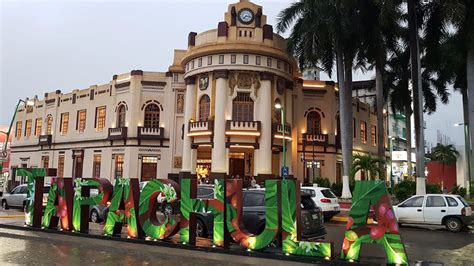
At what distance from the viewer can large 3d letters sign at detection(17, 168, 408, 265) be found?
30.1 ft

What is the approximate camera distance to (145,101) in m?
37.8

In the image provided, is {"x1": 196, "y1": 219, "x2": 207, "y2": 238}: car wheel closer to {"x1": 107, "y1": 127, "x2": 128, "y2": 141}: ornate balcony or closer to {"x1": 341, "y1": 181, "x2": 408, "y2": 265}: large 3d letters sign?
{"x1": 341, "y1": 181, "x2": 408, "y2": 265}: large 3d letters sign

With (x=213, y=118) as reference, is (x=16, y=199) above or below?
below

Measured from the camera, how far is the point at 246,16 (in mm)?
33500

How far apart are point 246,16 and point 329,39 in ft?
31.2

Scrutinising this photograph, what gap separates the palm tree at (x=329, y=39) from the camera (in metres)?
25.7

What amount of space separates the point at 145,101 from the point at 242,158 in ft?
34.3

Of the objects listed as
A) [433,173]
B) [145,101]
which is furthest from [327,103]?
[433,173]

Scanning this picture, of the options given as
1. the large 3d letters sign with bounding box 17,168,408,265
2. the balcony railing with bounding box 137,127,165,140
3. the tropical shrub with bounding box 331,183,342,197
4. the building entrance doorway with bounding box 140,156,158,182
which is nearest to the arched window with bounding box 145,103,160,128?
the balcony railing with bounding box 137,127,165,140

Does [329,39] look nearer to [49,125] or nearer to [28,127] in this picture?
[49,125]

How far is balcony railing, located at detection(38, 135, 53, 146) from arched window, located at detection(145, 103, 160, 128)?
13.9 m

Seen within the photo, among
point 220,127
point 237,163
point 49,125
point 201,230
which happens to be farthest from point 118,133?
point 201,230

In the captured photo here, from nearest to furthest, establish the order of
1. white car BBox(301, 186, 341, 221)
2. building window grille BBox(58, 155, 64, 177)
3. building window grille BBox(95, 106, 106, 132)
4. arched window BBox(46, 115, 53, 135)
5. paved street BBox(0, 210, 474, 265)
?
paved street BBox(0, 210, 474, 265) < white car BBox(301, 186, 341, 221) < building window grille BBox(95, 106, 106, 132) < building window grille BBox(58, 155, 64, 177) < arched window BBox(46, 115, 53, 135)

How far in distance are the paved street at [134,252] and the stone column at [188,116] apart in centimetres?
1954
